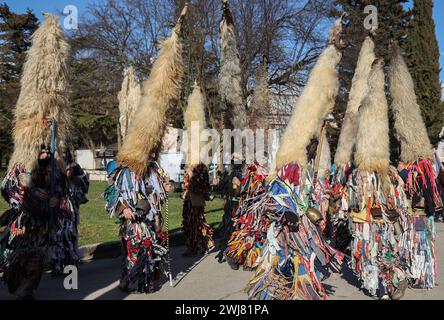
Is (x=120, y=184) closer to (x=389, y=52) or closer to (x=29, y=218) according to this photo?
(x=29, y=218)

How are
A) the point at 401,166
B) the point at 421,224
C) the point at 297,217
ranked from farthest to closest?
the point at 401,166, the point at 421,224, the point at 297,217

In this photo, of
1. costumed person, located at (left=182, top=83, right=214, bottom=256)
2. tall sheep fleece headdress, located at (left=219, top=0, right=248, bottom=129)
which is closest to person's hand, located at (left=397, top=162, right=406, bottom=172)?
tall sheep fleece headdress, located at (left=219, top=0, right=248, bottom=129)

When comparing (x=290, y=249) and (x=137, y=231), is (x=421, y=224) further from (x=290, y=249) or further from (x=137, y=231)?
(x=137, y=231)

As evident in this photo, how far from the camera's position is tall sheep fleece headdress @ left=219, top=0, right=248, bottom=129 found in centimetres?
806

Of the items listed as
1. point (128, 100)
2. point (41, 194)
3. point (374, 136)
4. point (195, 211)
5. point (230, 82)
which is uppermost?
point (230, 82)

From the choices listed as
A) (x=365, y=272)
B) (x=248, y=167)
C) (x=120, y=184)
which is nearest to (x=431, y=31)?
(x=248, y=167)

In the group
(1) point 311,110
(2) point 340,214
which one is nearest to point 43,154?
(1) point 311,110

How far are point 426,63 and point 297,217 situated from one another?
1573cm

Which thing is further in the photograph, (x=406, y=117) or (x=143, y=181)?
(x=406, y=117)

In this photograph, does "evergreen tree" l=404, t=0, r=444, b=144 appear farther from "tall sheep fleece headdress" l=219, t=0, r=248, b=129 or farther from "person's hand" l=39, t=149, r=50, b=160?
"person's hand" l=39, t=149, r=50, b=160

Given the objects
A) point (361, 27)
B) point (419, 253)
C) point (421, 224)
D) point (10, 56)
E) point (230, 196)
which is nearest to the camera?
point (419, 253)

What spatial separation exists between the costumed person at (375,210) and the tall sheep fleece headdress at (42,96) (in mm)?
3932

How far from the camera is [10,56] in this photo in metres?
31.4

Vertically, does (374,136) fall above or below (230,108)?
below
